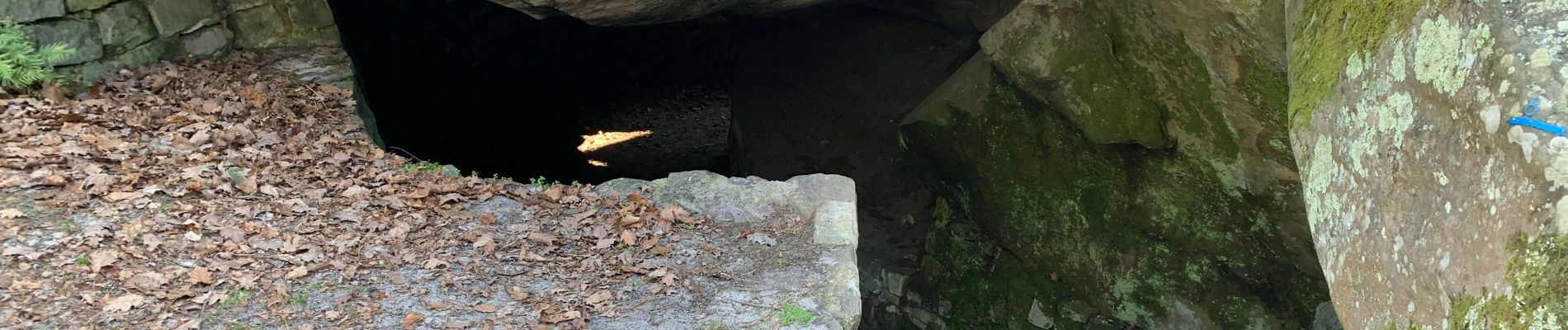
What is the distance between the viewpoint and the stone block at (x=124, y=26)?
6281mm

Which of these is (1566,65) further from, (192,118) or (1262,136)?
(192,118)

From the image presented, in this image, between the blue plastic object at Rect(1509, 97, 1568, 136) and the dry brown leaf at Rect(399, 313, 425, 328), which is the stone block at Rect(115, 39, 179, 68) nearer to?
the dry brown leaf at Rect(399, 313, 425, 328)

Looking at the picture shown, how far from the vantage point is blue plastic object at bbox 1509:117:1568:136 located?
7.99 ft

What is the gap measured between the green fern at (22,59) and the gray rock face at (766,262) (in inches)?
130

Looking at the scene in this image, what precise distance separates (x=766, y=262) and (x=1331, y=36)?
8.82 ft

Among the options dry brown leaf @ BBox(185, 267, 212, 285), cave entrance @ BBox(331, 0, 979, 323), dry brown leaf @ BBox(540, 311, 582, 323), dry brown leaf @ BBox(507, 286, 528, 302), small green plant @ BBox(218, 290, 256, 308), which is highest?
dry brown leaf @ BBox(185, 267, 212, 285)

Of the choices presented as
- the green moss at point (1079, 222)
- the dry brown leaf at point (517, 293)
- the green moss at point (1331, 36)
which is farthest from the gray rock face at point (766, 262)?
the green moss at point (1079, 222)

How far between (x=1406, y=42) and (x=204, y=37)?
7.10 metres

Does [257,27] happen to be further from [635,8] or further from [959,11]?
[959,11]

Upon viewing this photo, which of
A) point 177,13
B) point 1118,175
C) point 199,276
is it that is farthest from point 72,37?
point 1118,175

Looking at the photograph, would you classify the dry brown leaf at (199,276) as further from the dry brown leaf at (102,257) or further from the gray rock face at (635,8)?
the gray rock face at (635,8)

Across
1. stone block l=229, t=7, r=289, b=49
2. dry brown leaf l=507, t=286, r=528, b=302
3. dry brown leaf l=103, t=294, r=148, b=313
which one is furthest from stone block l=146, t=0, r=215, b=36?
dry brown leaf l=507, t=286, r=528, b=302

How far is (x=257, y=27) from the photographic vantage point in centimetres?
707

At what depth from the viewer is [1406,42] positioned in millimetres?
3070
